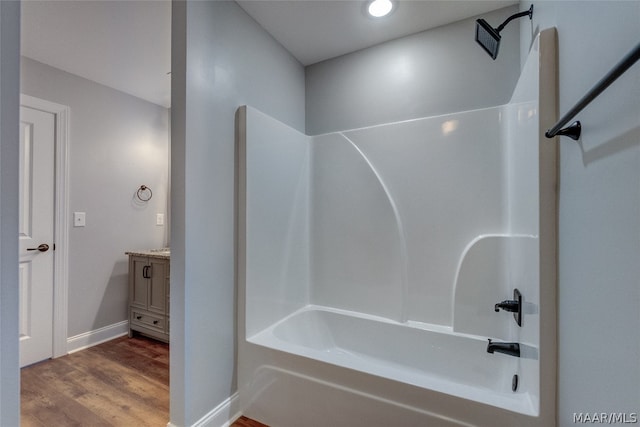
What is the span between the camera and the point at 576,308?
0.88 metres

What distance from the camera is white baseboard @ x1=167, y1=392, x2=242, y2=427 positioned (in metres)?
1.47

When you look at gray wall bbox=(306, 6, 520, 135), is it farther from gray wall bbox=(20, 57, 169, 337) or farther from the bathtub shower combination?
gray wall bbox=(20, 57, 169, 337)

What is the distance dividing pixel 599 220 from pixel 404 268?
4.15ft

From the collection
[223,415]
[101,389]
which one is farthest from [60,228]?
[223,415]

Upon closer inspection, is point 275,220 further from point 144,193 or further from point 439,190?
point 144,193

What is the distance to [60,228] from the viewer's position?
238 centimetres

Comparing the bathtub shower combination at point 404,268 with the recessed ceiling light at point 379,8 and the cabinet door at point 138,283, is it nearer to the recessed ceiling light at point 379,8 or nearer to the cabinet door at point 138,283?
the recessed ceiling light at point 379,8

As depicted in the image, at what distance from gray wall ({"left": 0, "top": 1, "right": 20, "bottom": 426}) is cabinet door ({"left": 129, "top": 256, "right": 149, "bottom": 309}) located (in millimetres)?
2081

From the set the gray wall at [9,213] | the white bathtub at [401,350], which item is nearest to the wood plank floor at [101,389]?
the white bathtub at [401,350]

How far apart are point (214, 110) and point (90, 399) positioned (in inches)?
80.1

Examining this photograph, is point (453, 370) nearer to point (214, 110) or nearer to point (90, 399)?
point (214, 110)

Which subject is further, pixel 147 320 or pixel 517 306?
pixel 147 320

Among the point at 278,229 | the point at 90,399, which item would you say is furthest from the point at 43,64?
the point at 90,399

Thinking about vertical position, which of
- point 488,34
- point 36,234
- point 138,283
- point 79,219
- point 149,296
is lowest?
point 149,296
